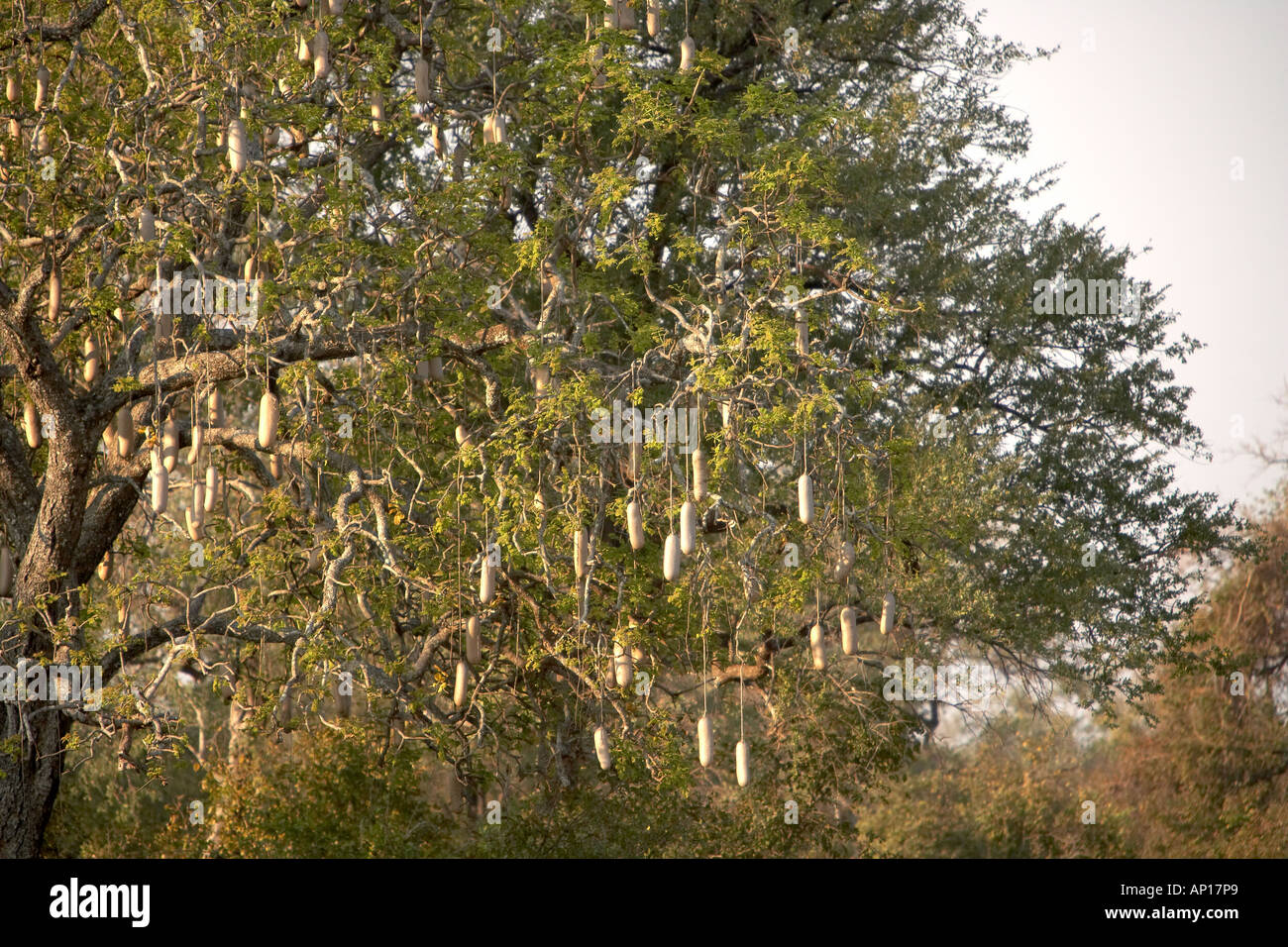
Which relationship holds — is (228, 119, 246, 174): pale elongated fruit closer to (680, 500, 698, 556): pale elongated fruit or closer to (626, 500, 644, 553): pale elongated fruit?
(626, 500, 644, 553): pale elongated fruit

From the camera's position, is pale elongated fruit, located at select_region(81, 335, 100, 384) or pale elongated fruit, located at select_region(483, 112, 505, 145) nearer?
pale elongated fruit, located at select_region(483, 112, 505, 145)

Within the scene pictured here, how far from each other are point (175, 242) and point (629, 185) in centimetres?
290

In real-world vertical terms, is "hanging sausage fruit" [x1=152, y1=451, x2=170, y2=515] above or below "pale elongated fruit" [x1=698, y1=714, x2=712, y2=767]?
above

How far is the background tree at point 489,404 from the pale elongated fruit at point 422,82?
0.08 feet

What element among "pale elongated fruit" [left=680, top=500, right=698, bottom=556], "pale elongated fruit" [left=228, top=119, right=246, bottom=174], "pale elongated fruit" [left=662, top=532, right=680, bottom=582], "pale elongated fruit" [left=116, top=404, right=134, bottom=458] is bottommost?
"pale elongated fruit" [left=662, top=532, right=680, bottom=582]

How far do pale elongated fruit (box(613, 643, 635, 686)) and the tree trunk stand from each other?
419 centimetres

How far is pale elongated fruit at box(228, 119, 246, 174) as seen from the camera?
28.3ft

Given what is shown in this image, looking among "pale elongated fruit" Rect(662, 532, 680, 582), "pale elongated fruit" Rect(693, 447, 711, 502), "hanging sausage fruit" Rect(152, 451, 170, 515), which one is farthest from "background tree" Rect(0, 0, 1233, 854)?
"pale elongated fruit" Rect(662, 532, 680, 582)

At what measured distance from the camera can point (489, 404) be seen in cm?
1010

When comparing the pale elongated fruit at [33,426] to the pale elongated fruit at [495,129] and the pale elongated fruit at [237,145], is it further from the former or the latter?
the pale elongated fruit at [495,129]

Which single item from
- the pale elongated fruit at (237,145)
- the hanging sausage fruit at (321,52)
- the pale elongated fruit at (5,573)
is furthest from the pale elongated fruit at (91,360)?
the hanging sausage fruit at (321,52)
